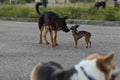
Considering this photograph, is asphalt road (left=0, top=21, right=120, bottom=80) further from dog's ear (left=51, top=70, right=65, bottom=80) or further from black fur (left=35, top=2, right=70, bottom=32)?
dog's ear (left=51, top=70, right=65, bottom=80)

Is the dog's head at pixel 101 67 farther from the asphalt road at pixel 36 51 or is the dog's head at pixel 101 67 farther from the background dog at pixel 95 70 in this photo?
the asphalt road at pixel 36 51

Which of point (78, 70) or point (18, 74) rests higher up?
point (78, 70)

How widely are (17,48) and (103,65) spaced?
27.9 feet

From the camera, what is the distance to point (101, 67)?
112 inches

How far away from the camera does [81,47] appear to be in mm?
→ 11289

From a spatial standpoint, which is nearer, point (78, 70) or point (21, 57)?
point (78, 70)

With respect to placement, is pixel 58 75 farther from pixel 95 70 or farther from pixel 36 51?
pixel 36 51

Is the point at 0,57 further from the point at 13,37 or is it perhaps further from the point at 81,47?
the point at 13,37

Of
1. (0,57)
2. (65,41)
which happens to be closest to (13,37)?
(65,41)

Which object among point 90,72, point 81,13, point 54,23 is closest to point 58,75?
point 90,72

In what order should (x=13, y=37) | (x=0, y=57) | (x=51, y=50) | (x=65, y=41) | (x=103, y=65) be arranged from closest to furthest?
(x=103, y=65), (x=0, y=57), (x=51, y=50), (x=65, y=41), (x=13, y=37)

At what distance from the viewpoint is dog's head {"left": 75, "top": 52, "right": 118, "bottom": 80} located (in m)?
2.84

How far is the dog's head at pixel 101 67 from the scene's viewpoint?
2836mm

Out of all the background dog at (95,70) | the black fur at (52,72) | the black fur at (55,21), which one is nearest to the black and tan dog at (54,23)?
the black fur at (55,21)
